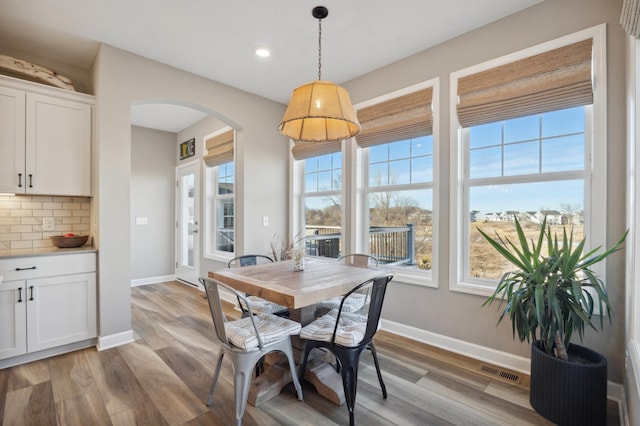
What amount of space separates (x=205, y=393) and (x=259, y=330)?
72 cm

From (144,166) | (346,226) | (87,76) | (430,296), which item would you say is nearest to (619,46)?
(430,296)

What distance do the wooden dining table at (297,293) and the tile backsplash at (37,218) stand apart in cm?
210

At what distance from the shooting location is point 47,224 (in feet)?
10.5

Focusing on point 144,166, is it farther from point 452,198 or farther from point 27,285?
point 452,198

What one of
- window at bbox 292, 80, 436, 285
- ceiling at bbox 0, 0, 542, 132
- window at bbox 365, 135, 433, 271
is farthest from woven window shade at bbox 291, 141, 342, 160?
ceiling at bbox 0, 0, 542, 132

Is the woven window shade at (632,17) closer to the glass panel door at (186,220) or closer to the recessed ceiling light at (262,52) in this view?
the recessed ceiling light at (262,52)

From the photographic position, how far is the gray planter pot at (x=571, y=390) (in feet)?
5.88

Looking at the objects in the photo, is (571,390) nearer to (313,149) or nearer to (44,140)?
(313,149)

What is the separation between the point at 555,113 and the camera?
241 cm

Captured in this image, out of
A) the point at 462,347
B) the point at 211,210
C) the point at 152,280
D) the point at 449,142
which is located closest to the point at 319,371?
the point at 462,347

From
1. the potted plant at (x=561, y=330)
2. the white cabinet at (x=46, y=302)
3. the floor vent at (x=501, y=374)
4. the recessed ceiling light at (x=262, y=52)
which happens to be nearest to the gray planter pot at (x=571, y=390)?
the potted plant at (x=561, y=330)

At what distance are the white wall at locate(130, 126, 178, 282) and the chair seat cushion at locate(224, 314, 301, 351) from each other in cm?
434

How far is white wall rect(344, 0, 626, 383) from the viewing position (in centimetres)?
207

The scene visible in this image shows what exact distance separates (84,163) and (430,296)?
12.1ft
